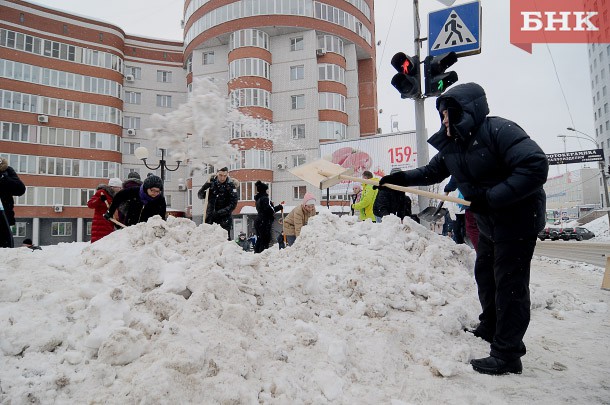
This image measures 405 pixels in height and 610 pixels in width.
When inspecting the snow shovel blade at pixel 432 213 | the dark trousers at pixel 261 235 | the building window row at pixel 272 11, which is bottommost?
the dark trousers at pixel 261 235

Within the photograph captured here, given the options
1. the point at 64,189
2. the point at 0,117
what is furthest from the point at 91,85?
the point at 64,189

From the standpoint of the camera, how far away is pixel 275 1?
28.4 metres

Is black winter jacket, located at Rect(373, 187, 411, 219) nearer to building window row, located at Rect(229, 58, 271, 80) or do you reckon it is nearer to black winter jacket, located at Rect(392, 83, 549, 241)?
black winter jacket, located at Rect(392, 83, 549, 241)

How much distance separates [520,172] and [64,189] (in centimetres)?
3296

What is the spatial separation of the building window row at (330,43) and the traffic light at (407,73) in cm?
2504

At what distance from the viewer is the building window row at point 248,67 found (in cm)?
2817

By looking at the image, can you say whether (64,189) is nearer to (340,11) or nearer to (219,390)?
(340,11)

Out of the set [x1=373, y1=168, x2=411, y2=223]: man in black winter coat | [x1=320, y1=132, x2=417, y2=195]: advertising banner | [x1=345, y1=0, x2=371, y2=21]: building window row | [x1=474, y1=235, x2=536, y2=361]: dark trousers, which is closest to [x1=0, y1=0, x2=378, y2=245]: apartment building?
[x1=345, y1=0, x2=371, y2=21]: building window row

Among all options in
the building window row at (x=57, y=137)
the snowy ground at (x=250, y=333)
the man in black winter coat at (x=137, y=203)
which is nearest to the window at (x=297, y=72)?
the building window row at (x=57, y=137)

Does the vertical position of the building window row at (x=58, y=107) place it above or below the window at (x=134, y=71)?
below

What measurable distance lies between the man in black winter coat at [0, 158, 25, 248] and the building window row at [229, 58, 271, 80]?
24602 millimetres

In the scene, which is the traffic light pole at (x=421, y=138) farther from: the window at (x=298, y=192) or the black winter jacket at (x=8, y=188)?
the window at (x=298, y=192)

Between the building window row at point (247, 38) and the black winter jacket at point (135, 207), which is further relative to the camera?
the building window row at point (247, 38)

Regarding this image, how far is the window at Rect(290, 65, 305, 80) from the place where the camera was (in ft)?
94.7
